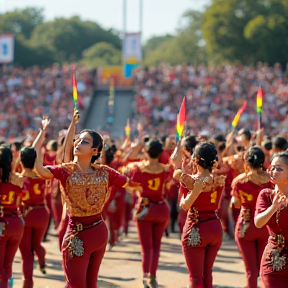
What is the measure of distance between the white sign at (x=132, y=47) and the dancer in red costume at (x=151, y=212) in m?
29.3

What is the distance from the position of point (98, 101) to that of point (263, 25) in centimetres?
2019

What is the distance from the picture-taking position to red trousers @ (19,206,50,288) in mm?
8219

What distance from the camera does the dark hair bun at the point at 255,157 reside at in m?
7.51

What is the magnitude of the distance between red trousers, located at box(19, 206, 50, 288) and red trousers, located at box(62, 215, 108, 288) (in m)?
2.42

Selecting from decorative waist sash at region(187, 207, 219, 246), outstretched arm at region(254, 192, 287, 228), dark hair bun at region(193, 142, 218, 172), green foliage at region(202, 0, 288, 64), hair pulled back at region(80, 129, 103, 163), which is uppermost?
green foliage at region(202, 0, 288, 64)

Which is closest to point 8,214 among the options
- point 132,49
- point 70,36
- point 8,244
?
point 8,244

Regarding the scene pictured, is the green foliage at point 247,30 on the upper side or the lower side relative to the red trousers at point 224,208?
upper

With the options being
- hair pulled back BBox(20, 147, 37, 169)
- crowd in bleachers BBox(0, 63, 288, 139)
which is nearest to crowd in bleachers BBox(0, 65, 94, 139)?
crowd in bleachers BBox(0, 63, 288, 139)

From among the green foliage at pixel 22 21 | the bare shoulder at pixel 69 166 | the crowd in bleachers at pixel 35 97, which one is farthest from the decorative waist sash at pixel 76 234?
the green foliage at pixel 22 21

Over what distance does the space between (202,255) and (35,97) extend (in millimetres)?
26559

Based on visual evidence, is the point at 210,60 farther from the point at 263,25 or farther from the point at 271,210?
the point at 271,210

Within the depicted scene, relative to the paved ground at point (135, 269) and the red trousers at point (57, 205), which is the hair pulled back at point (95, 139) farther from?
the red trousers at point (57, 205)

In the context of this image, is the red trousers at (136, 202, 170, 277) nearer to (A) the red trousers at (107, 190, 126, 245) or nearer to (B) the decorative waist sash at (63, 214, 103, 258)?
(B) the decorative waist sash at (63, 214, 103, 258)

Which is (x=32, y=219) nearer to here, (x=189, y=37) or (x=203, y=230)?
(x=203, y=230)
